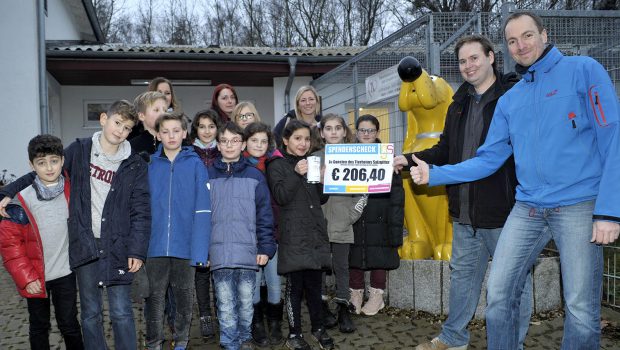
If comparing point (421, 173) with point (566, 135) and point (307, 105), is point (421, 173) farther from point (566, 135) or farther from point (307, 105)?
point (307, 105)

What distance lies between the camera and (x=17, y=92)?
9938mm

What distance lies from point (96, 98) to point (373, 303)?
9786mm

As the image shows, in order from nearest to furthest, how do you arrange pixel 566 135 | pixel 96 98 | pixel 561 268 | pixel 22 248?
1. pixel 566 135
2. pixel 561 268
3. pixel 22 248
4. pixel 96 98

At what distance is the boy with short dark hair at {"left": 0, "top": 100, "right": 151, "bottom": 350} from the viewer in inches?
130

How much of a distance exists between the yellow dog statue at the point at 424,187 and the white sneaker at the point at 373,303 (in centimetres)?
42

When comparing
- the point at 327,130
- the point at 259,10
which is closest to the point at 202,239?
the point at 327,130

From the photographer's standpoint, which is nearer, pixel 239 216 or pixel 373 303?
pixel 239 216

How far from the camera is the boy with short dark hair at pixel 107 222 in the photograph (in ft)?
10.9

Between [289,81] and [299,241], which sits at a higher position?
[289,81]

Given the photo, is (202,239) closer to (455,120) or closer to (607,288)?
(455,120)

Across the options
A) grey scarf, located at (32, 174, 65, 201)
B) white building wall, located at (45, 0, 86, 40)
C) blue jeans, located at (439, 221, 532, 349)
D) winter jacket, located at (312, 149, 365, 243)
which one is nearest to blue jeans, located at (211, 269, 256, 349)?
winter jacket, located at (312, 149, 365, 243)

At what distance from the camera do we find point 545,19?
4.79 meters

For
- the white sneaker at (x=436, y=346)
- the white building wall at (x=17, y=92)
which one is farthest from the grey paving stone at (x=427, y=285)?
the white building wall at (x=17, y=92)

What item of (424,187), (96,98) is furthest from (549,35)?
(96,98)
